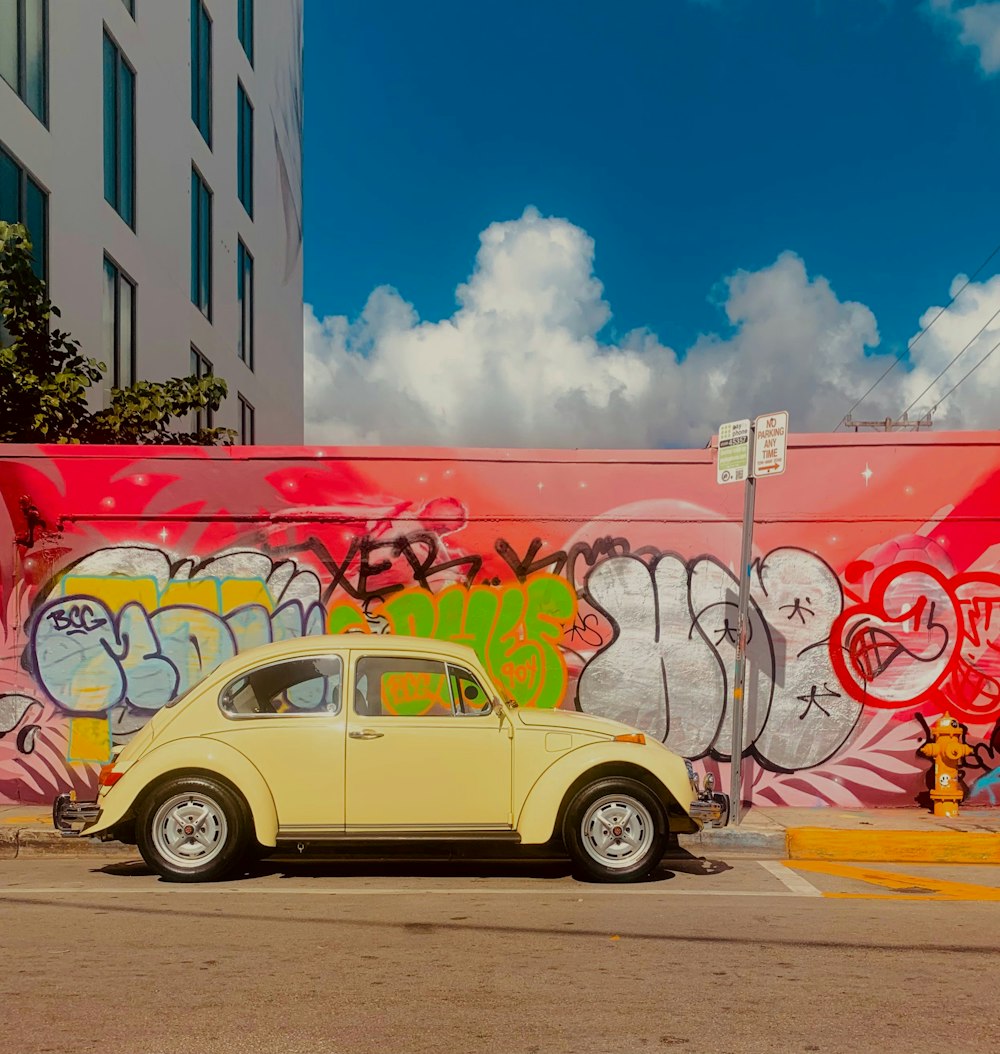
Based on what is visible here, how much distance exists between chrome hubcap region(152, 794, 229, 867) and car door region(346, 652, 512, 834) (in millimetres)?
879

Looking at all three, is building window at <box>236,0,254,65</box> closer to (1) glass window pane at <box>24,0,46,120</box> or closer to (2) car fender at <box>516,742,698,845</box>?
(1) glass window pane at <box>24,0,46,120</box>

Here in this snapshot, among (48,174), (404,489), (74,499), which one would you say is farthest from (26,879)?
(48,174)

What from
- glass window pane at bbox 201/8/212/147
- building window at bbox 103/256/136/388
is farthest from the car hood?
glass window pane at bbox 201/8/212/147

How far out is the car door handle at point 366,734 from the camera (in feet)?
24.4

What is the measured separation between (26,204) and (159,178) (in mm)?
5872

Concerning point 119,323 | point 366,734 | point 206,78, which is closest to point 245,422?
point 206,78

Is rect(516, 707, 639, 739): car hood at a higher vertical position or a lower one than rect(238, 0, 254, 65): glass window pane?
lower

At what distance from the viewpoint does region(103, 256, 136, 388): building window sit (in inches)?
678

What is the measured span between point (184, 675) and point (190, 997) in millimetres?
5723

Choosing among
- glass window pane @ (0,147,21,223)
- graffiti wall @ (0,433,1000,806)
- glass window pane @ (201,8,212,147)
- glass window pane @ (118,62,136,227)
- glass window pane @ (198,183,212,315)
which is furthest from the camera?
glass window pane @ (201,8,212,147)

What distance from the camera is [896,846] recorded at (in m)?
8.71

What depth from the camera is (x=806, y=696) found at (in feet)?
34.2

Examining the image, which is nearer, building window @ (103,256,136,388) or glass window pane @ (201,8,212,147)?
building window @ (103,256,136,388)

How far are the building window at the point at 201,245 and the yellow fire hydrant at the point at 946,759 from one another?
1703 centimetres
